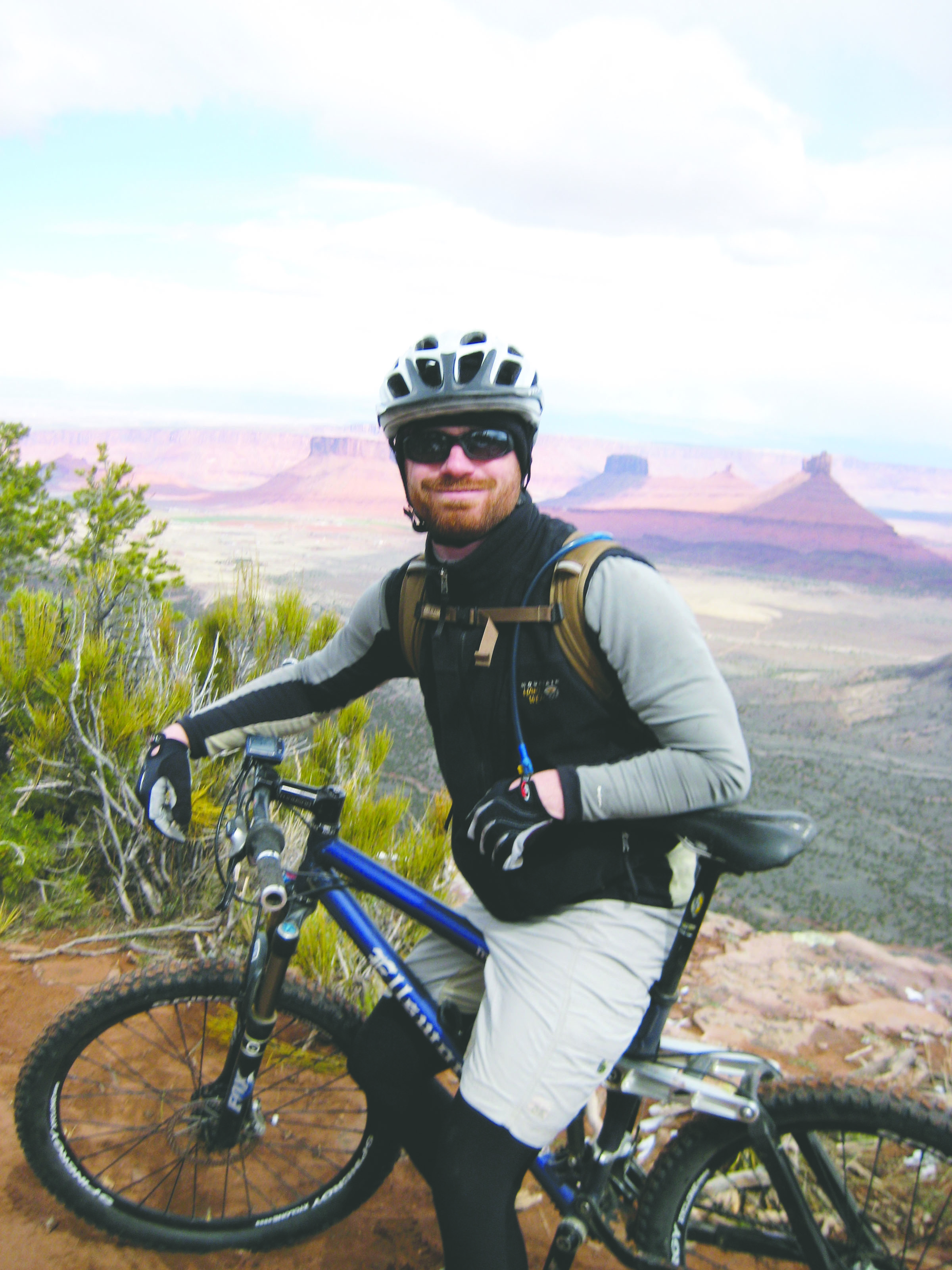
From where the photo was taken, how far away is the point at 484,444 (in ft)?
5.87

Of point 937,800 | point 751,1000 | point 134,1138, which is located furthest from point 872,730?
point 134,1138

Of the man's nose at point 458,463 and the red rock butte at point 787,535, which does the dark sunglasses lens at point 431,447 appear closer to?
the man's nose at point 458,463

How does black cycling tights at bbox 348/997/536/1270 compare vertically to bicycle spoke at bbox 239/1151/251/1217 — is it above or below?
above

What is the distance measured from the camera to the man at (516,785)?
59.0 inches

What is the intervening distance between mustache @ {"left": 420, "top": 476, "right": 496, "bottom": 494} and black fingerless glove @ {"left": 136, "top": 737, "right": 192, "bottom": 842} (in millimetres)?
812

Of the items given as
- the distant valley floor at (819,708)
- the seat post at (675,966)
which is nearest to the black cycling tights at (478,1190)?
the seat post at (675,966)

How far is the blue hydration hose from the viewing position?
5.21 ft

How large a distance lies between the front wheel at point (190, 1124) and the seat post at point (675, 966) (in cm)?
66

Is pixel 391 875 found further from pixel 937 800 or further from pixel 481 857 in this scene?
pixel 937 800

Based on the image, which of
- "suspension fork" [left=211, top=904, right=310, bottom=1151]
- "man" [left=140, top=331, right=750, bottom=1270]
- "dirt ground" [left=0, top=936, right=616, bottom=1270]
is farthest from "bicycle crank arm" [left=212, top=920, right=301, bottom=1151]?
"dirt ground" [left=0, top=936, right=616, bottom=1270]

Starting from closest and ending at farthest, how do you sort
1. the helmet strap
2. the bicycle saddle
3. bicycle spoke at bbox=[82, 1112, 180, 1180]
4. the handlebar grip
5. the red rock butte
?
the bicycle saddle
the handlebar grip
the helmet strap
bicycle spoke at bbox=[82, 1112, 180, 1180]
the red rock butte

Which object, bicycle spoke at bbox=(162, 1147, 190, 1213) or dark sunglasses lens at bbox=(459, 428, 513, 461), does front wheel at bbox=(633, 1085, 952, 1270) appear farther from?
dark sunglasses lens at bbox=(459, 428, 513, 461)

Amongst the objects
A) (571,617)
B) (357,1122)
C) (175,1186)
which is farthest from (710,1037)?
(571,617)

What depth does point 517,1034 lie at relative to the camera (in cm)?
156
